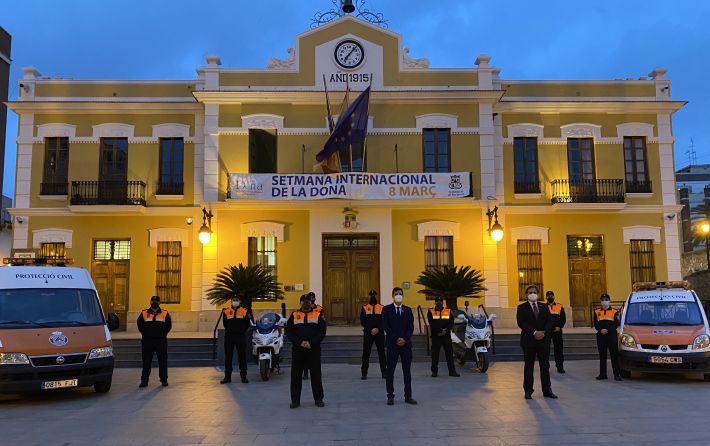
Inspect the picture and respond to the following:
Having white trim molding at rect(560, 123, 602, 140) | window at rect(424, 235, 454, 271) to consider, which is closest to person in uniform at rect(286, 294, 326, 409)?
window at rect(424, 235, 454, 271)

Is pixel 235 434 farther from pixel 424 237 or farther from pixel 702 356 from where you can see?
pixel 424 237

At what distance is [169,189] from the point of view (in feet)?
66.9

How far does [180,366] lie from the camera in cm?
1468

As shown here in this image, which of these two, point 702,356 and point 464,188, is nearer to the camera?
point 702,356

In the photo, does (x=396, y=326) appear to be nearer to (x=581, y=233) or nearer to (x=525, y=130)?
(x=581, y=233)

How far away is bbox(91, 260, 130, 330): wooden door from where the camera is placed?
20094 millimetres

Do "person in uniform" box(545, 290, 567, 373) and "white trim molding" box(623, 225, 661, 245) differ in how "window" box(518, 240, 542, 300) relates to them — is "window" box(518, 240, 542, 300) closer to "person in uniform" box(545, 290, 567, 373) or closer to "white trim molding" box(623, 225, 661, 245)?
"white trim molding" box(623, 225, 661, 245)

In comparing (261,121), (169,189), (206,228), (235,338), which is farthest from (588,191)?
(169,189)

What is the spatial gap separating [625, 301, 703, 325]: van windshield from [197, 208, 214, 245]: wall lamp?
39.0 feet

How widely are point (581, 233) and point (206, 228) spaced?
12034mm

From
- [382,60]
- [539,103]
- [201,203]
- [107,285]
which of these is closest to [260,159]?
[201,203]

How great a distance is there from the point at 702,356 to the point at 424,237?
31.7 ft

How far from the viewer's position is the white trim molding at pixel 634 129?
2095 centimetres

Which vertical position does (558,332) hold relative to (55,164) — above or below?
below
